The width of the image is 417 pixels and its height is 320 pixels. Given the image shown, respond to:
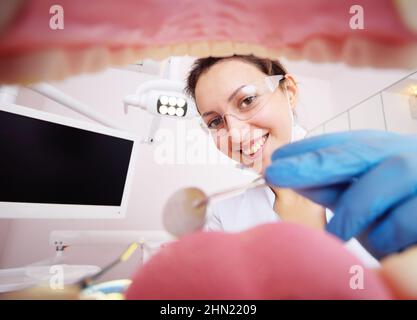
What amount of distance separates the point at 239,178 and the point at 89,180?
0.74m

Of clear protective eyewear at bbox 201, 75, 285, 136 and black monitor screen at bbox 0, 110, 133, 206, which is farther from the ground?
clear protective eyewear at bbox 201, 75, 285, 136

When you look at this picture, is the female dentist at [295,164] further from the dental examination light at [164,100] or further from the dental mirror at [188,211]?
the dental mirror at [188,211]

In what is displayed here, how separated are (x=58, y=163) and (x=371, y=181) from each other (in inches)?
35.3

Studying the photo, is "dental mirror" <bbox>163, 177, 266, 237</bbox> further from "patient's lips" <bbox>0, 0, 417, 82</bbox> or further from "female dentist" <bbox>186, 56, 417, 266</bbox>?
"patient's lips" <bbox>0, 0, 417, 82</bbox>

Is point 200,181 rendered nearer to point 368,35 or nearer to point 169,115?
point 169,115

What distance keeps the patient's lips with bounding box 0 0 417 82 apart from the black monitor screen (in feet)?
0.69

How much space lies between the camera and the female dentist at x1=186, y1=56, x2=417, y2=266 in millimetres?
399

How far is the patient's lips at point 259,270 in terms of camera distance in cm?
20

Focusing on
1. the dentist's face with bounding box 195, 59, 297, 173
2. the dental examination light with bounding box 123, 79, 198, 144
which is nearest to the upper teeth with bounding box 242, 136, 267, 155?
the dentist's face with bounding box 195, 59, 297, 173

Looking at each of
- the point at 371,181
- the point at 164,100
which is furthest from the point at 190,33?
the point at 371,181

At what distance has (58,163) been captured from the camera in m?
0.85

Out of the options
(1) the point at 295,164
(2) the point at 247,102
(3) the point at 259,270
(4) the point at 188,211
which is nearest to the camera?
(3) the point at 259,270

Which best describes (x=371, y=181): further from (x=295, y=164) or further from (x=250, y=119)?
(x=250, y=119)

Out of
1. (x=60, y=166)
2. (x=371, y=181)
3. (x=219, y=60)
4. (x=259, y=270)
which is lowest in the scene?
(x=259, y=270)
